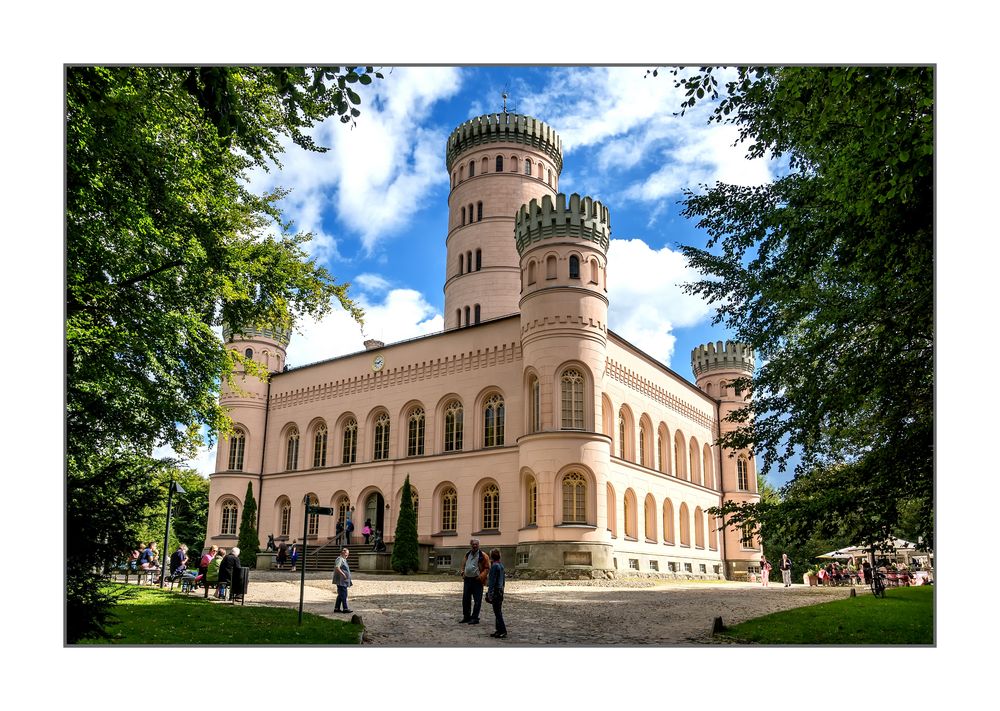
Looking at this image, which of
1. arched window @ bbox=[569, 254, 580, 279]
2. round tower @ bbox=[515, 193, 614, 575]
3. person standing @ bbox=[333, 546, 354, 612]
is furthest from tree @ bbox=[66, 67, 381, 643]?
arched window @ bbox=[569, 254, 580, 279]

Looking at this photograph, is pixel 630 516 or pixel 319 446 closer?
pixel 630 516

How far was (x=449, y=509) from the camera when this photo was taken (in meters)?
27.9

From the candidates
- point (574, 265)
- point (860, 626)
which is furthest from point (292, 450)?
point (860, 626)

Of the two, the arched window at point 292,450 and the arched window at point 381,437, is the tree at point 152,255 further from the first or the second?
the arched window at point 292,450

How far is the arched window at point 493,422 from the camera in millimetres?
26984

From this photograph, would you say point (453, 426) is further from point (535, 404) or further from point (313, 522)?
point (313, 522)

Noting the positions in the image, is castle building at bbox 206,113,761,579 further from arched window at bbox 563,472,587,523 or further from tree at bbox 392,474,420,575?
tree at bbox 392,474,420,575

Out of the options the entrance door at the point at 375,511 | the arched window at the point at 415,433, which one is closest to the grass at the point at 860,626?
the arched window at the point at 415,433

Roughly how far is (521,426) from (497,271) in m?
10.7

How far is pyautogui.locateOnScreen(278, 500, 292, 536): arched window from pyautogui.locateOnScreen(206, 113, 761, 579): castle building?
8cm

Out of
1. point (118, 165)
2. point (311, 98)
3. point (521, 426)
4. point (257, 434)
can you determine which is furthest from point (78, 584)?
point (257, 434)

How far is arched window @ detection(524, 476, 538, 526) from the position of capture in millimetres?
23862

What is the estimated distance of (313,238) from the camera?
11141 mm

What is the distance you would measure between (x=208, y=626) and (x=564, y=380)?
15778mm
